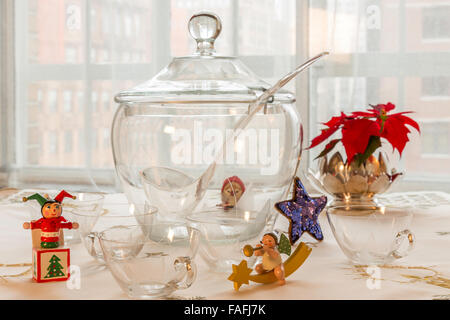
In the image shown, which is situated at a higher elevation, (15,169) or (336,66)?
(336,66)

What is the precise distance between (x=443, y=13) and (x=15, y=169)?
189 cm

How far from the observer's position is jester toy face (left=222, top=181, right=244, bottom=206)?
0.80 m

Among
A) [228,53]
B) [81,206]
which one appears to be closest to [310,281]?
[81,206]

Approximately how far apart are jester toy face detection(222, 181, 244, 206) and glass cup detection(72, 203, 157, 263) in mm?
125

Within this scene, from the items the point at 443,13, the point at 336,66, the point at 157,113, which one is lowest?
the point at 157,113

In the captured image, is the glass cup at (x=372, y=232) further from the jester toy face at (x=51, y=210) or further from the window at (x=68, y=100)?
the window at (x=68, y=100)

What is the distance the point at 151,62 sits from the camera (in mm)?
2396

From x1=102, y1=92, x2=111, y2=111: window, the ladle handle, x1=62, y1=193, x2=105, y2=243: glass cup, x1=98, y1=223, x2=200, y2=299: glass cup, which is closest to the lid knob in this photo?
the ladle handle

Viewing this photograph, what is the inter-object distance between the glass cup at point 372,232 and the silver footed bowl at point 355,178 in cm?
26

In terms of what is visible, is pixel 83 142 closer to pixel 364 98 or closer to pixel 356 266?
pixel 364 98

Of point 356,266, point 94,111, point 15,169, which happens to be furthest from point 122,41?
point 356,266

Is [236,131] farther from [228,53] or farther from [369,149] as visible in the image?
[228,53]
